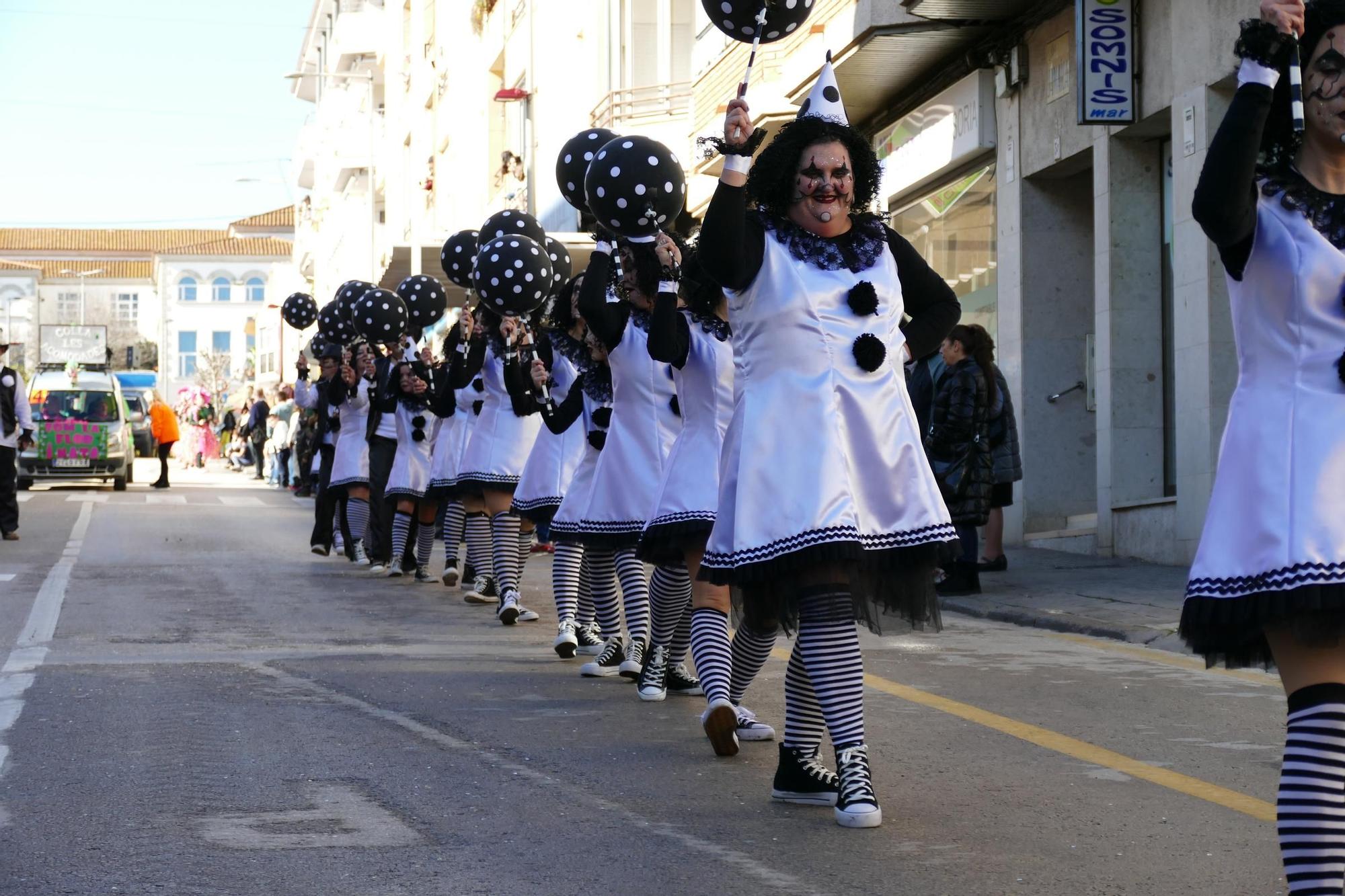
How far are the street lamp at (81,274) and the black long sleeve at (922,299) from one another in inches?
5284

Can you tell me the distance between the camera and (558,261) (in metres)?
11.5

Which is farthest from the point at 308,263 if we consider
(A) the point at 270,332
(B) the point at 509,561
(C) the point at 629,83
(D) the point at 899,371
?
(D) the point at 899,371

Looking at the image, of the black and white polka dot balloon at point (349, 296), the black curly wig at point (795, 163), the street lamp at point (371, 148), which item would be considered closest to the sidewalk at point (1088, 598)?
the black curly wig at point (795, 163)

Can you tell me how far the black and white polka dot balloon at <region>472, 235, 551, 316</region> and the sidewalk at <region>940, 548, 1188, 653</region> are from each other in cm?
341

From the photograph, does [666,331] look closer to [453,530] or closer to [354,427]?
[453,530]

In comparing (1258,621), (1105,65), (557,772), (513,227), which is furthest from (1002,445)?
(1258,621)

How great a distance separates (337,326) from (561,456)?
24.6 feet

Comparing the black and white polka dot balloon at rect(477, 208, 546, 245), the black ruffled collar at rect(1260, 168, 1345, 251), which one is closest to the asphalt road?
the black ruffled collar at rect(1260, 168, 1345, 251)

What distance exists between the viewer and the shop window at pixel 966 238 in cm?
1938

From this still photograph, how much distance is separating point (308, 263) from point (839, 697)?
83.9 metres

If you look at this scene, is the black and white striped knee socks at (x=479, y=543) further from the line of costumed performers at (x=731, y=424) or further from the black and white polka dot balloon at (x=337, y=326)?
the black and white polka dot balloon at (x=337, y=326)

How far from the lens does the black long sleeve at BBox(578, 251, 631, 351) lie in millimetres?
7688

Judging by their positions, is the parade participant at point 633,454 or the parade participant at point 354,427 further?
the parade participant at point 354,427

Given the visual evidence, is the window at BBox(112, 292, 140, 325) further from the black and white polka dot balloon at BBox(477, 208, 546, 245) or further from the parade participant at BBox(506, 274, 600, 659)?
the parade participant at BBox(506, 274, 600, 659)
